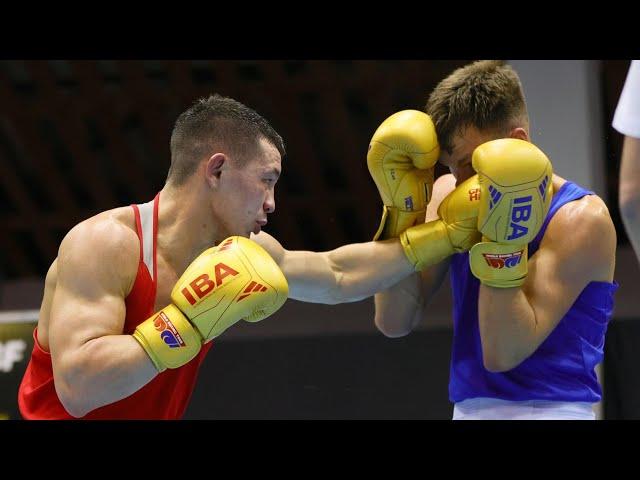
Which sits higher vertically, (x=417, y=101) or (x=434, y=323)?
(x=417, y=101)

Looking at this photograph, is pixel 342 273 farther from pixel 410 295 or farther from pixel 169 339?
pixel 169 339

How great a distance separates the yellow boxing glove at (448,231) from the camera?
9.23 ft

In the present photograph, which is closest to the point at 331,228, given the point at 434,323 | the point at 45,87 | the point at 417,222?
the point at 434,323

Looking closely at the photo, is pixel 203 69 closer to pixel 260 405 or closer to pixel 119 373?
pixel 260 405

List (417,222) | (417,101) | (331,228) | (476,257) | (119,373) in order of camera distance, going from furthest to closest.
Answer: (331,228) < (417,101) < (417,222) < (476,257) < (119,373)

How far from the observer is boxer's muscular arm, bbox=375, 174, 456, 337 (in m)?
3.12

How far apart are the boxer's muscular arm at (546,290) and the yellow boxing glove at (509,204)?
0.22 ft

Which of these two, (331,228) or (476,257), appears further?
(331,228)

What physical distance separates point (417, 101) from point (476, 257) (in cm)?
316

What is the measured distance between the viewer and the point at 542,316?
2.72 meters

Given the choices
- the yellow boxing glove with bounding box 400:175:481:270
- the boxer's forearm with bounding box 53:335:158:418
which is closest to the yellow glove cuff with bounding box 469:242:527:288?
the yellow boxing glove with bounding box 400:175:481:270

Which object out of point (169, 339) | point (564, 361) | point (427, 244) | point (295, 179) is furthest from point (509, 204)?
point (295, 179)

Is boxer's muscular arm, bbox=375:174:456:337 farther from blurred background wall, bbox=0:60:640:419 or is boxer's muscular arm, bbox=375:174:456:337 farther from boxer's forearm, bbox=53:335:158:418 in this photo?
blurred background wall, bbox=0:60:640:419

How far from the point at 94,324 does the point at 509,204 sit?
117cm
